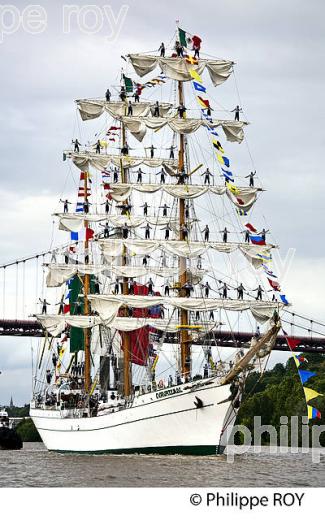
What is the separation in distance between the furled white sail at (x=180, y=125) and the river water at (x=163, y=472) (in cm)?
1928

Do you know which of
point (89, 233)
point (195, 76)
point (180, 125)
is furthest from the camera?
point (89, 233)

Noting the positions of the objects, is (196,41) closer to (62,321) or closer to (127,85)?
(127,85)

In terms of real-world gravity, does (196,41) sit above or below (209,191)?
above

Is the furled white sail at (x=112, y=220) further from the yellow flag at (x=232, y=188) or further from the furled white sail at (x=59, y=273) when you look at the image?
the yellow flag at (x=232, y=188)

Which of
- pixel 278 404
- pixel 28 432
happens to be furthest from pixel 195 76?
pixel 28 432

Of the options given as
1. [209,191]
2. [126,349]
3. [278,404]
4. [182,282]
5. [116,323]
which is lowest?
[278,404]

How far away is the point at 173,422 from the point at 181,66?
2138 centimetres

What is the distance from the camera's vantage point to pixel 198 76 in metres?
70.6

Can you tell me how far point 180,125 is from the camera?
7394cm

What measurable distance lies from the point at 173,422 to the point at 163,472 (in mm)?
10461

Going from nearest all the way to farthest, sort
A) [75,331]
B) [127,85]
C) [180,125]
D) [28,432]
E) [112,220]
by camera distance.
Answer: [180,125] → [112,220] → [127,85] → [75,331] → [28,432]

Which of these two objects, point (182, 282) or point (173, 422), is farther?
point (182, 282)
